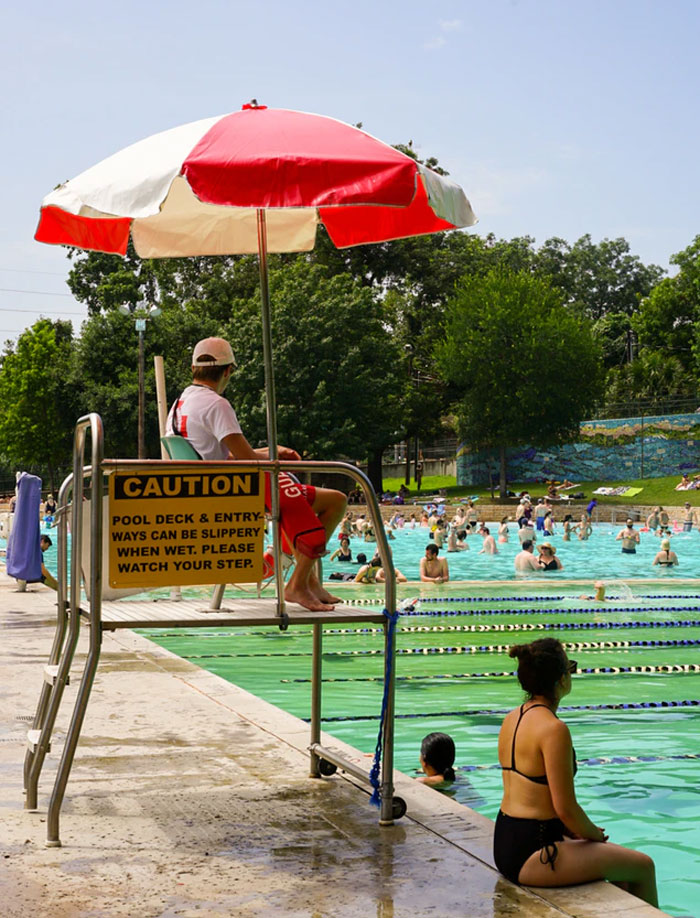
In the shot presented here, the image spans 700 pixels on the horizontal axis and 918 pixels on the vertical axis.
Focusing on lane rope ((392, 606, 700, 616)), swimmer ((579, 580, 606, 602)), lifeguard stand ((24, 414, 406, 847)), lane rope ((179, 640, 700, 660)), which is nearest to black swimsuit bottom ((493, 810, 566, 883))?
lifeguard stand ((24, 414, 406, 847))

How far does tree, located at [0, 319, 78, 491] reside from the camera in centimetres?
6222

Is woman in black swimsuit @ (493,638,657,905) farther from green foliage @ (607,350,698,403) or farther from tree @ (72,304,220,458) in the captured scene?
green foliage @ (607,350,698,403)

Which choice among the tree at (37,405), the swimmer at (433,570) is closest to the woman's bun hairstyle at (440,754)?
the swimmer at (433,570)

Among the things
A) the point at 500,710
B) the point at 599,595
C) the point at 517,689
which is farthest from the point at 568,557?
the point at 500,710

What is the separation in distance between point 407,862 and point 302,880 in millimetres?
425

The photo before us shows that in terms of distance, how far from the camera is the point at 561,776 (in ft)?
12.7

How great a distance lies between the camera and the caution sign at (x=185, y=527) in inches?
174

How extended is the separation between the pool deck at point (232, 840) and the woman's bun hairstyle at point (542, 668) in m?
0.68

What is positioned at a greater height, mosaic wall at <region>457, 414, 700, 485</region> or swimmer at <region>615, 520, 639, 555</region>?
mosaic wall at <region>457, 414, 700, 485</region>

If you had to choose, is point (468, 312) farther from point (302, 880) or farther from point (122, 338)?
point (302, 880)

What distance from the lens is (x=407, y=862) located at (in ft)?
13.4

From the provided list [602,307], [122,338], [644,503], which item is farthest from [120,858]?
[602,307]

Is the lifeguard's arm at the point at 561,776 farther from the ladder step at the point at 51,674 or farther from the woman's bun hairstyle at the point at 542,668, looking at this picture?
the ladder step at the point at 51,674

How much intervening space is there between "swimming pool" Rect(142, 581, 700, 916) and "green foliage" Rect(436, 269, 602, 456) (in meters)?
41.6
